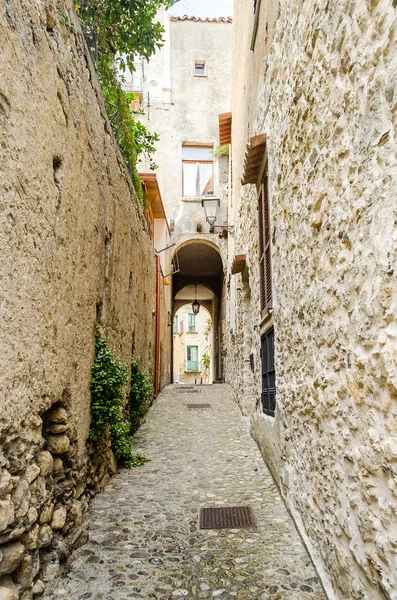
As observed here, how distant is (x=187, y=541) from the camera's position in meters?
3.04

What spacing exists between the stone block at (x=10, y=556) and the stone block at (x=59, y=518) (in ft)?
1.76

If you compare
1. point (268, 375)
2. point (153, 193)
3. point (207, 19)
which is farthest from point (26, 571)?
point (207, 19)

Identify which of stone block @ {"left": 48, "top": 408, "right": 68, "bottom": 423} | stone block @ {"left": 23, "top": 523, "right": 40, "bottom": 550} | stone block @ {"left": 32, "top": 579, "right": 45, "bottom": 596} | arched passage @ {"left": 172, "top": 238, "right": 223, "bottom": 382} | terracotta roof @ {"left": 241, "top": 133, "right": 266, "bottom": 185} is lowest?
stone block @ {"left": 32, "top": 579, "right": 45, "bottom": 596}

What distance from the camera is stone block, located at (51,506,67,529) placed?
102 inches

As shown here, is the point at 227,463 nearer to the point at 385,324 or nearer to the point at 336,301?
the point at 336,301

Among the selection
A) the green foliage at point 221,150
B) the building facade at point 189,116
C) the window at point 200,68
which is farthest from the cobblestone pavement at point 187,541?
the window at point 200,68

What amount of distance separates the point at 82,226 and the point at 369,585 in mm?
2885

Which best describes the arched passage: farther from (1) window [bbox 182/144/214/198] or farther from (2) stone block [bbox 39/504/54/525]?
(2) stone block [bbox 39/504/54/525]

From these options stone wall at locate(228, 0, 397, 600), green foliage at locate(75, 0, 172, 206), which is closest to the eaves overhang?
green foliage at locate(75, 0, 172, 206)

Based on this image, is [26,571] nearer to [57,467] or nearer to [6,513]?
[6,513]

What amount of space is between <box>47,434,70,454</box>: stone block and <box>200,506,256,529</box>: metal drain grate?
4.10 feet

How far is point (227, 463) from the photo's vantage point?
4.93 metres

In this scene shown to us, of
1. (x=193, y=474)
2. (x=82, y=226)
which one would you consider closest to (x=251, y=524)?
(x=193, y=474)

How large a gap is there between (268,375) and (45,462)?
2939 mm
